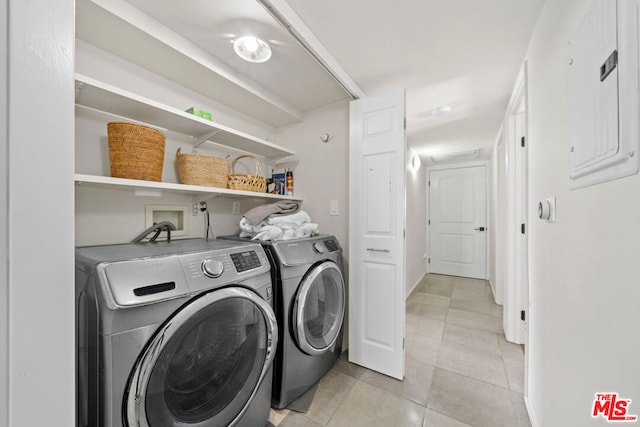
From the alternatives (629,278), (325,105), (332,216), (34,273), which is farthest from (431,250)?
(34,273)

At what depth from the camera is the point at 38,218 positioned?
47cm

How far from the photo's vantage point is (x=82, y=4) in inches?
39.0

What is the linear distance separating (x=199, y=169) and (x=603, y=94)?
170 centimetres

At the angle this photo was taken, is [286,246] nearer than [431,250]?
Yes

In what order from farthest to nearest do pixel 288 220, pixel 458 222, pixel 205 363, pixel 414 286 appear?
1. pixel 458 222
2. pixel 414 286
3. pixel 288 220
4. pixel 205 363

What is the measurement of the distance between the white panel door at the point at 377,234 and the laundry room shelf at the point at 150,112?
770mm

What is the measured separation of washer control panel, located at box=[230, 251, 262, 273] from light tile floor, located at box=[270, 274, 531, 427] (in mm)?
936

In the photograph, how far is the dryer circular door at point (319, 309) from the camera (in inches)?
56.5

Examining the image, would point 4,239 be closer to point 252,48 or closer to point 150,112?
point 150,112

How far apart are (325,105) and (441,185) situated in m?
3.50

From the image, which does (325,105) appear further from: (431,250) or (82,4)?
(431,250)

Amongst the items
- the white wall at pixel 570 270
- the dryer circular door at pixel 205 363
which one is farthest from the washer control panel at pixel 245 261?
the white wall at pixel 570 270
